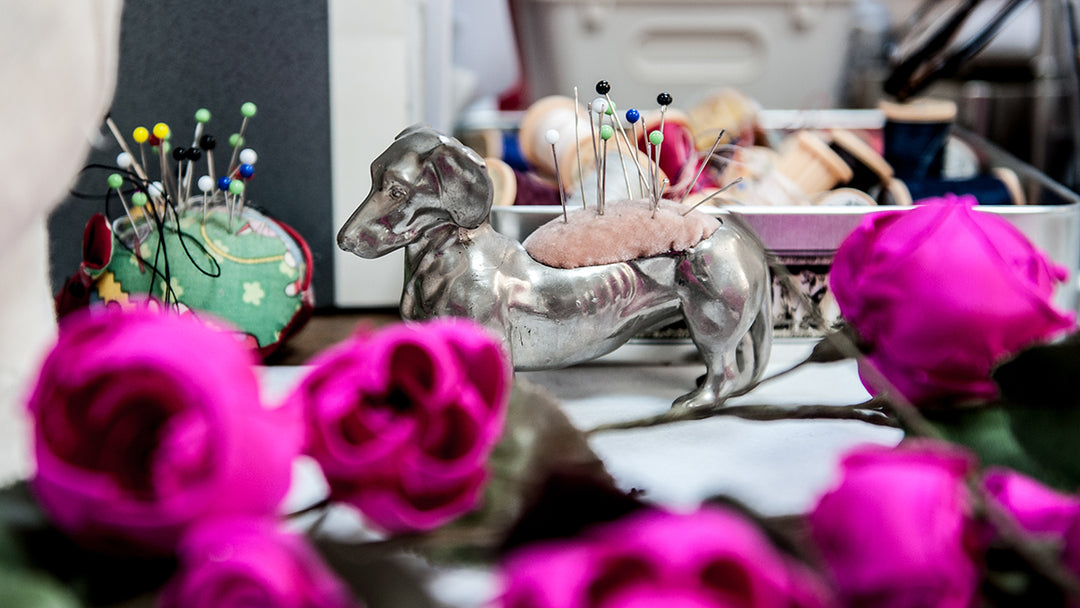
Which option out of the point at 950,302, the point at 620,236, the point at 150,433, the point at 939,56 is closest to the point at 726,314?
the point at 620,236

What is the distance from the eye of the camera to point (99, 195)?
0.60 m

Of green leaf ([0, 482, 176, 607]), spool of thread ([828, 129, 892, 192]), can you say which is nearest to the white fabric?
green leaf ([0, 482, 176, 607])

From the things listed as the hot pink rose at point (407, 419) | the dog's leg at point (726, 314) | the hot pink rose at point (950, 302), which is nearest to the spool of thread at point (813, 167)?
the dog's leg at point (726, 314)

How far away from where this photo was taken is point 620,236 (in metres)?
0.46

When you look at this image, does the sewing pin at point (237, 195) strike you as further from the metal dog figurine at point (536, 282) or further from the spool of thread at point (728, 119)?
the spool of thread at point (728, 119)

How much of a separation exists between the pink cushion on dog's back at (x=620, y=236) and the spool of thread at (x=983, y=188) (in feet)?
1.08

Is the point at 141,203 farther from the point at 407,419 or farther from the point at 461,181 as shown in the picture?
the point at 407,419

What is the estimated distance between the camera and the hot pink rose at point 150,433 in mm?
130

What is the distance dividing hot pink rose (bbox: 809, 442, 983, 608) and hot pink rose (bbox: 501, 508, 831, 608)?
0.02 meters

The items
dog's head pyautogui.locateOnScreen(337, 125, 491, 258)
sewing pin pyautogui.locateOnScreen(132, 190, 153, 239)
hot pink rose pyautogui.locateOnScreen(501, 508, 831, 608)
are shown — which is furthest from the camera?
sewing pin pyautogui.locateOnScreen(132, 190, 153, 239)

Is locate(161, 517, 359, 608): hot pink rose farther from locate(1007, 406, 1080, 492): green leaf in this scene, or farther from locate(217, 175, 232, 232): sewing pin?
locate(217, 175, 232, 232): sewing pin

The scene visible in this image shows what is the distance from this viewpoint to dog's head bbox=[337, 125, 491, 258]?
42 centimetres

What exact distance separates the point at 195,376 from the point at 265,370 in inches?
16.4

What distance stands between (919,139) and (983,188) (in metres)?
0.13
